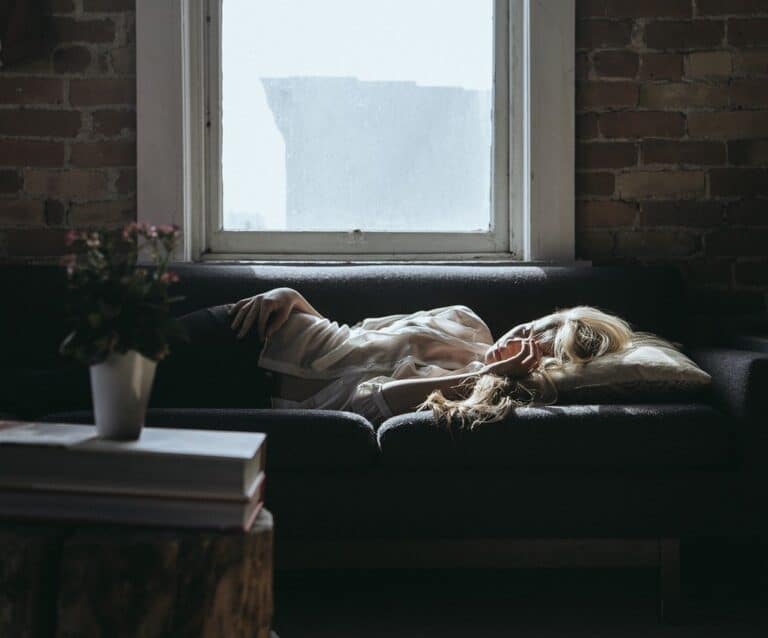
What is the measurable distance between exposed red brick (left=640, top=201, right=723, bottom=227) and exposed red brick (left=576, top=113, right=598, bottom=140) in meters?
0.32

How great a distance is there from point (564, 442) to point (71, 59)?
7.17 feet

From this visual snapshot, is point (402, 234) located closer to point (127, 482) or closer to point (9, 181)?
point (9, 181)

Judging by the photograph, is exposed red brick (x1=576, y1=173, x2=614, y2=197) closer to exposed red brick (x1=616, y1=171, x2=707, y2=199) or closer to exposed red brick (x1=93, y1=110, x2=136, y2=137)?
exposed red brick (x1=616, y1=171, x2=707, y2=199)

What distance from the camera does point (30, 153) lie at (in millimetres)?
2934

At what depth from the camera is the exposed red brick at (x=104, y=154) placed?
295 centimetres

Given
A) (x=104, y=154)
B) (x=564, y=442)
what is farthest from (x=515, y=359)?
(x=104, y=154)

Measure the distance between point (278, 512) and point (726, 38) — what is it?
2.36 m

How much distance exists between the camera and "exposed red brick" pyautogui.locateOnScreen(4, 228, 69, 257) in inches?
116

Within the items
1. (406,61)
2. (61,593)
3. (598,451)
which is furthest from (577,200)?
→ (61,593)

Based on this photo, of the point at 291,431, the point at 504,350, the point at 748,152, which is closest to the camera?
the point at 291,431


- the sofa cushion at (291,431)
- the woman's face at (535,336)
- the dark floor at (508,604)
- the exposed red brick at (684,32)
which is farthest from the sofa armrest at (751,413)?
the exposed red brick at (684,32)

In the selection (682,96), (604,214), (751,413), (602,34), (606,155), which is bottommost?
(751,413)

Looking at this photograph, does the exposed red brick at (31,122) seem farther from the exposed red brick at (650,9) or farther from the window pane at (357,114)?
the exposed red brick at (650,9)

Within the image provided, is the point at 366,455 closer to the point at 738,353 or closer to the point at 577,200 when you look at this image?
the point at 738,353
